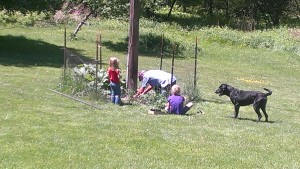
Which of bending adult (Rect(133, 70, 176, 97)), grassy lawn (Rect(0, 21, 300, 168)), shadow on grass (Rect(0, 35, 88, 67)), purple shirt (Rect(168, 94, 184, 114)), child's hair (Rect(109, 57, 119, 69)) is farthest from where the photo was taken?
shadow on grass (Rect(0, 35, 88, 67))

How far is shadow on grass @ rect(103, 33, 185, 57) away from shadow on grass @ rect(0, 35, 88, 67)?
4.12 meters

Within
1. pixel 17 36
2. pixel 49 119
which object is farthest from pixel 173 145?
pixel 17 36

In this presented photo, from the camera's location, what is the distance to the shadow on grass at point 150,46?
103 ft

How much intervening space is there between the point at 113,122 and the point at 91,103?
2.59 m

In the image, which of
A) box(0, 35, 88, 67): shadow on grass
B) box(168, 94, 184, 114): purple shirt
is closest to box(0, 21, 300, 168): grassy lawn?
box(168, 94, 184, 114): purple shirt

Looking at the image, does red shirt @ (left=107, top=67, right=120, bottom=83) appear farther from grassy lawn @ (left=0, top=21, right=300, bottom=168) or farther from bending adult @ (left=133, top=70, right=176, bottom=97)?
bending adult @ (left=133, top=70, right=176, bottom=97)

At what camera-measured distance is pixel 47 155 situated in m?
8.03

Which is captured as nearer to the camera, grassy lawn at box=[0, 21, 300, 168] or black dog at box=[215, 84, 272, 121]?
grassy lawn at box=[0, 21, 300, 168]

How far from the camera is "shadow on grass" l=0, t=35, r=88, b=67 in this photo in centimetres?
2201

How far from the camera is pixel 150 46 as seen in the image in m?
32.6

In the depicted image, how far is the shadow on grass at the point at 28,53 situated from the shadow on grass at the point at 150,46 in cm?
412

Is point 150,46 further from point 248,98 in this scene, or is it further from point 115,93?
point 248,98

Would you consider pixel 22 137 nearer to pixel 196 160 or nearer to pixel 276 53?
pixel 196 160

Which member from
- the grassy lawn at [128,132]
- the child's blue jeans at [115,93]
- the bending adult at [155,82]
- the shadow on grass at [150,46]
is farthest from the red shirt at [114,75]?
the shadow on grass at [150,46]
